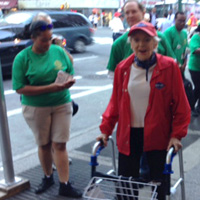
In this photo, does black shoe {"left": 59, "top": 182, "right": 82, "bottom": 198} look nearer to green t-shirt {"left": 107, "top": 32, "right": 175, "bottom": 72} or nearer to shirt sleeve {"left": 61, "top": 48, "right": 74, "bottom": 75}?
shirt sleeve {"left": 61, "top": 48, "right": 74, "bottom": 75}

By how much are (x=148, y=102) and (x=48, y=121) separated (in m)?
1.37

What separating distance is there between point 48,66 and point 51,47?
0.86 feet

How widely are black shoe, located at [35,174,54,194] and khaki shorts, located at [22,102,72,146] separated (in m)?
0.48

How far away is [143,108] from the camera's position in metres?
2.73

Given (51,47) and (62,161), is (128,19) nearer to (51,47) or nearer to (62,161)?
(51,47)

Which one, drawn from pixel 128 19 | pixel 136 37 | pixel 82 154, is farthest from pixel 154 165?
pixel 82 154

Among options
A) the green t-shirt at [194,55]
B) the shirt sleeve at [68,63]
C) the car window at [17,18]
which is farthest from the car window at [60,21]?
the shirt sleeve at [68,63]

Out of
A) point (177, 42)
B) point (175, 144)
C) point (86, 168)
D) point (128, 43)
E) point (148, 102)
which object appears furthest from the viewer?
point (177, 42)

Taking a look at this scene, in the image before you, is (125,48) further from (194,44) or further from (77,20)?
(77,20)

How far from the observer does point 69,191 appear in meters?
3.80

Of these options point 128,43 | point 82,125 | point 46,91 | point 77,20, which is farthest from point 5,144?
point 77,20

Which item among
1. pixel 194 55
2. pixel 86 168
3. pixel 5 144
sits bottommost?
pixel 86 168

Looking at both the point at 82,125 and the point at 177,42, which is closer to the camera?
the point at 177,42

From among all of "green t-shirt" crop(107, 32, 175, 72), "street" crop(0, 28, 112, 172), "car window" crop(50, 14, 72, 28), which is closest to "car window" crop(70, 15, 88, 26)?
"car window" crop(50, 14, 72, 28)
